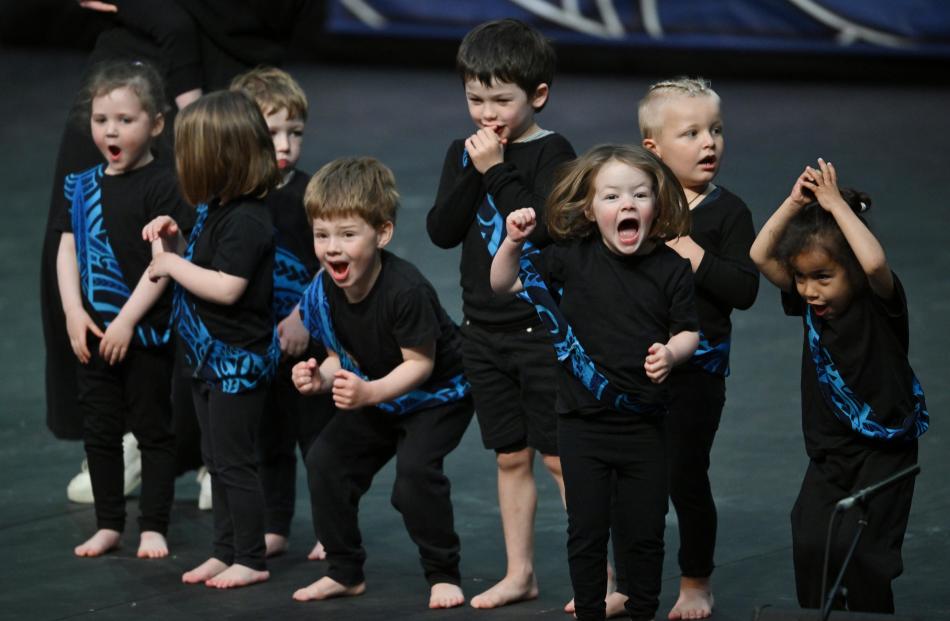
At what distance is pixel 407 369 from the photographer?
13.9 ft

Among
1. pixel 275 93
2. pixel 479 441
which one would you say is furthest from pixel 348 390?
pixel 479 441

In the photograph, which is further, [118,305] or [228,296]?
[118,305]

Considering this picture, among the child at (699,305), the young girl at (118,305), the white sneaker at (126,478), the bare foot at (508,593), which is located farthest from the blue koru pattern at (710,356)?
the white sneaker at (126,478)

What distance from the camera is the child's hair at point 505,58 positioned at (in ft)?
13.7

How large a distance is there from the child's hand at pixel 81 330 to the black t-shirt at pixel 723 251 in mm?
1821

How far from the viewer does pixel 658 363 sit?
142 inches

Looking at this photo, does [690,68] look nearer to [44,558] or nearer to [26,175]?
[26,175]

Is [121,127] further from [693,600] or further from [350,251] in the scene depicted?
[693,600]

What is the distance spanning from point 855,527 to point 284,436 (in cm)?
192

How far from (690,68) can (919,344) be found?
7331 mm

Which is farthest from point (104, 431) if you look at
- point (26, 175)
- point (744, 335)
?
point (26, 175)

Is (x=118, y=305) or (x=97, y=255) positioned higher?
(x=97, y=255)

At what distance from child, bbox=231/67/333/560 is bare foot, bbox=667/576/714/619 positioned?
3.72 ft

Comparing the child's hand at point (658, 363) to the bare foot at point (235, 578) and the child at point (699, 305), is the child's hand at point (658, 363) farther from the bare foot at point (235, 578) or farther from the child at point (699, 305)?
the bare foot at point (235, 578)
